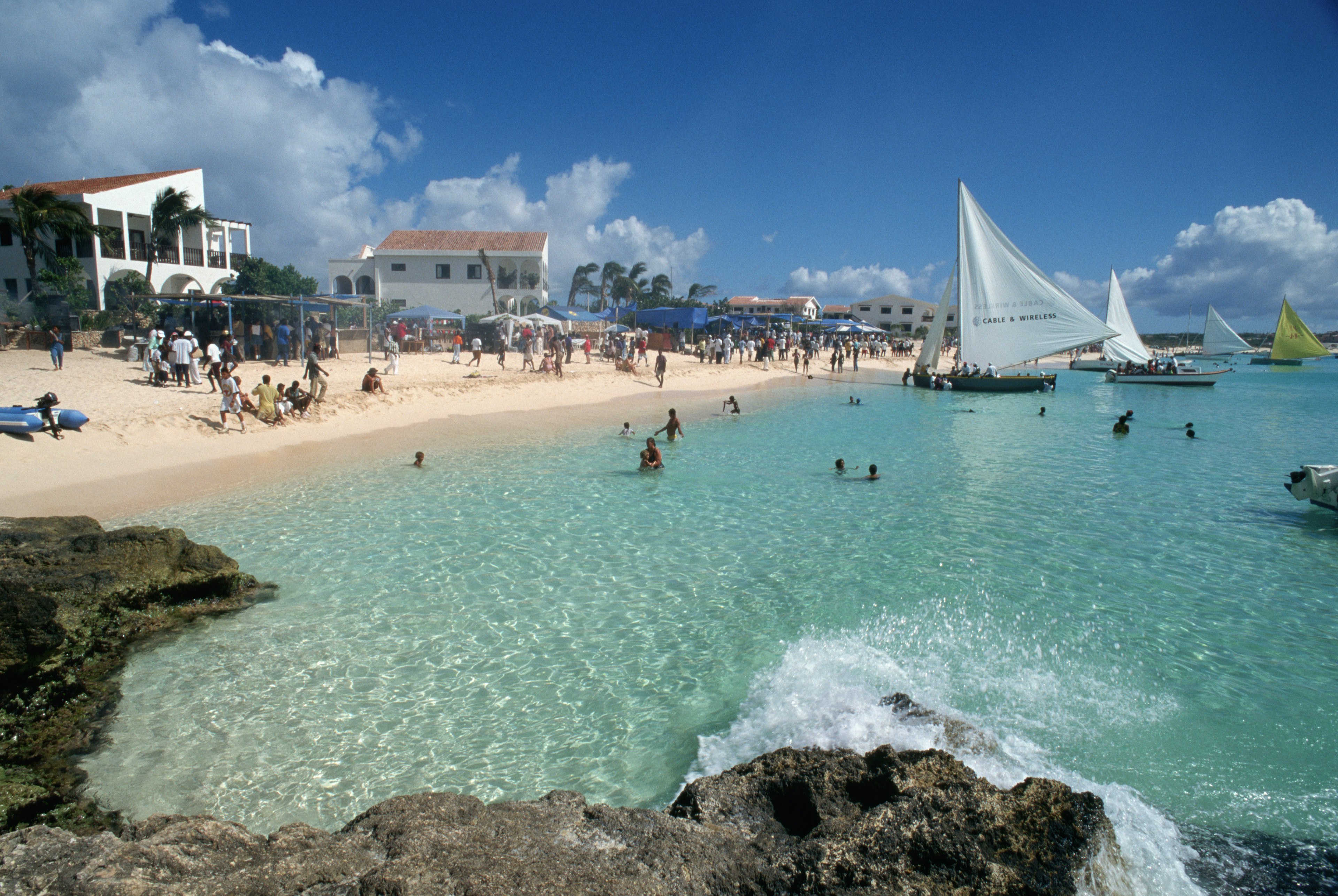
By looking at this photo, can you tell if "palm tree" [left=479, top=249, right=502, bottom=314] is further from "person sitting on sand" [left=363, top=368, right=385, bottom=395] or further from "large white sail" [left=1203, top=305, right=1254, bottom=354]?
"large white sail" [left=1203, top=305, right=1254, bottom=354]

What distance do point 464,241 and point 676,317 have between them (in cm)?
1694

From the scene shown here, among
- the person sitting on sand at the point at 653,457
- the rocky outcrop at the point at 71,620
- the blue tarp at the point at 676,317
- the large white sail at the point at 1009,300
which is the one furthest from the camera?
the blue tarp at the point at 676,317

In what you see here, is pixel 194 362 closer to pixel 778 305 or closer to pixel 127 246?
pixel 127 246

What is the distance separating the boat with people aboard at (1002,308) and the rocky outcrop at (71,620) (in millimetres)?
29040

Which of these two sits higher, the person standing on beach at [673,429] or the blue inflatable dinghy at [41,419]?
the blue inflatable dinghy at [41,419]

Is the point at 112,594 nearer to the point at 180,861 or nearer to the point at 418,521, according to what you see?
the point at 418,521

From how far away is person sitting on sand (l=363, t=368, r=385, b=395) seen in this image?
20938 millimetres

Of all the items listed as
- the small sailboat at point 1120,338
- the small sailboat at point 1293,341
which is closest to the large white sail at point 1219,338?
the small sailboat at point 1293,341

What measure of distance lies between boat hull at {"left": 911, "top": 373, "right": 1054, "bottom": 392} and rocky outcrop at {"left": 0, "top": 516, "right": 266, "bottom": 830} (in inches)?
1183

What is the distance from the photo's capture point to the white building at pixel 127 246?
32438 millimetres

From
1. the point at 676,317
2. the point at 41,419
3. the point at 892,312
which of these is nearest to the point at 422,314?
the point at 676,317

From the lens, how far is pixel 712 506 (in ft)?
41.2

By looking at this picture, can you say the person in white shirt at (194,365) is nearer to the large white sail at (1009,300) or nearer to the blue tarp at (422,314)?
the blue tarp at (422,314)

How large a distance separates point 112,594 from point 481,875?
6172 mm
